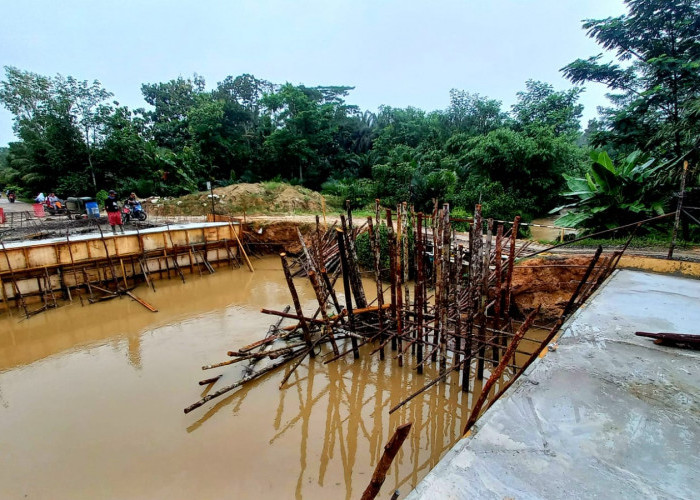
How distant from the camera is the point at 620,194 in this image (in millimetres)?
9469

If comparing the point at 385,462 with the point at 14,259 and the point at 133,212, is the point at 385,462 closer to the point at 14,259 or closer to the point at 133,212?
the point at 14,259

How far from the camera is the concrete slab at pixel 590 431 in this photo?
2.06 meters

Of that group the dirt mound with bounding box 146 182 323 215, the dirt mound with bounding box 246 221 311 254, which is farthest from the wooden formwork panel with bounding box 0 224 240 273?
the dirt mound with bounding box 146 182 323 215

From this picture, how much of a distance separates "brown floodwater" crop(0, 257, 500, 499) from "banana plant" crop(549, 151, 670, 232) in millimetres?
7437

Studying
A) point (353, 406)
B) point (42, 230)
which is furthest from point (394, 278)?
point (42, 230)

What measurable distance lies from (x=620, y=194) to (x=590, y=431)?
9.55 meters

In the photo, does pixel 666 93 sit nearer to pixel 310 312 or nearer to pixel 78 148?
pixel 310 312

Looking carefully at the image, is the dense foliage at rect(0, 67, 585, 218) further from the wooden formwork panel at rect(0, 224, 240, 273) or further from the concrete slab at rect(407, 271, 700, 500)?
the concrete slab at rect(407, 271, 700, 500)

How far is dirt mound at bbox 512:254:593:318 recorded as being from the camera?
7875 mm

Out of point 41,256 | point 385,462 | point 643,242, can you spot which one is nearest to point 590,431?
point 385,462

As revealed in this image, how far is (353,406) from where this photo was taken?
585 cm

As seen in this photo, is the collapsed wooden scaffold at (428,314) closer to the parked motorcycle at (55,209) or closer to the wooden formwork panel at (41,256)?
the wooden formwork panel at (41,256)

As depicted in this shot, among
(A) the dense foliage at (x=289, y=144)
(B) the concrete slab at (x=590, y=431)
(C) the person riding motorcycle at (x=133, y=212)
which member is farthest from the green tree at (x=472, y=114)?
(B) the concrete slab at (x=590, y=431)

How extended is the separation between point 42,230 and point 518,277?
18782 mm
